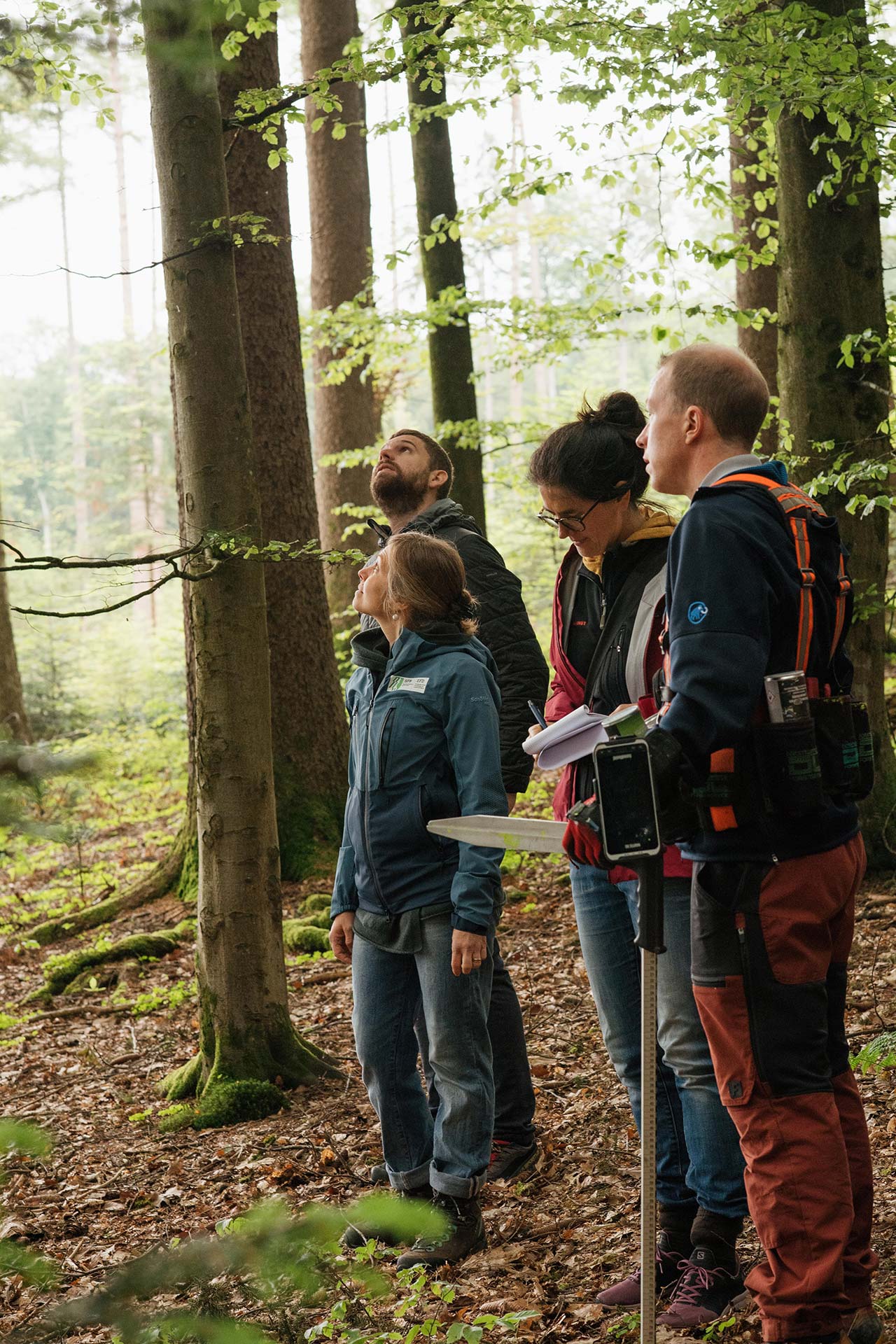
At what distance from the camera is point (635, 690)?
110 inches

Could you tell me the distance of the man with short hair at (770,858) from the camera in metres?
2.15

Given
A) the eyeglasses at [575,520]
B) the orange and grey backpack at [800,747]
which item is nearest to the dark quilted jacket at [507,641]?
the eyeglasses at [575,520]

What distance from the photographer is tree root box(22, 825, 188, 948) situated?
26.1 ft

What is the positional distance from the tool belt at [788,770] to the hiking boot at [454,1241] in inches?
63.9

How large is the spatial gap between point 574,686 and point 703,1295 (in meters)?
1.54

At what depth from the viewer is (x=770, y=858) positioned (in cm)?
221

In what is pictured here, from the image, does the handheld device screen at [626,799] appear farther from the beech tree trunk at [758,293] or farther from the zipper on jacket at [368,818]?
the beech tree trunk at [758,293]

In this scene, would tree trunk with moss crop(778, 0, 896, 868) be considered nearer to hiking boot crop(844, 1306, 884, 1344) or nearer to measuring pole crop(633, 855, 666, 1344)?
hiking boot crop(844, 1306, 884, 1344)

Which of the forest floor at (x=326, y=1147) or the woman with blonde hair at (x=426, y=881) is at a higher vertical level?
the woman with blonde hair at (x=426, y=881)

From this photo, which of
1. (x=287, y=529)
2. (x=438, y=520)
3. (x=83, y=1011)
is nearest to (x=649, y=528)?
(x=438, y=520)

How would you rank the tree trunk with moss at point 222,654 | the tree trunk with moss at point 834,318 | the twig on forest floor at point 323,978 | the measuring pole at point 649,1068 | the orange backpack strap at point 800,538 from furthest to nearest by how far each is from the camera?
the twig on forest floor at point 323,978, the tree trunk with moss at point 834,318, the tree trunk with moss at point 222,654, the orange backpack strap at point 800,538, the measuring pole at point 649,1068

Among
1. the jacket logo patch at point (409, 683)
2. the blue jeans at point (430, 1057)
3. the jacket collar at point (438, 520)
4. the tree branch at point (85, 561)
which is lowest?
the blue jeans at point (430, 1057)

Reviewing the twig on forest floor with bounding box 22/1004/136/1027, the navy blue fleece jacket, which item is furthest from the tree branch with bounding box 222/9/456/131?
the twig on forest floor with bounding box 22/1004/136/1027

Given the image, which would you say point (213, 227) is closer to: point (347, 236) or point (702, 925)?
point (702, 925)
